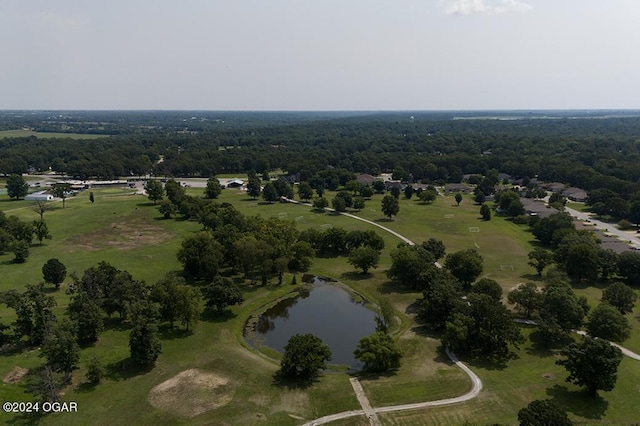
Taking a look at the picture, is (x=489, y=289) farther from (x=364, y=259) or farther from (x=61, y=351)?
(x=61, y=351)

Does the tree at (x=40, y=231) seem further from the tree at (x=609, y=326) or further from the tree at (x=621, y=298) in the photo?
the tree at (x=621, y=298)

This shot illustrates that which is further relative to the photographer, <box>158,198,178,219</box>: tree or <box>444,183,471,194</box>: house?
<box>444,183,471,194</box>: house

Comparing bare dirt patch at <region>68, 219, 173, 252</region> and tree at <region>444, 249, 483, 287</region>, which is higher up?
tree at <region>444, 249, 483, 287</region>

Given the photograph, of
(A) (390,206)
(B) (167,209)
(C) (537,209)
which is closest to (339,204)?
(A) (390,206)

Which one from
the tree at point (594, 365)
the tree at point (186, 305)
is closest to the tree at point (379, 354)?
the tree at point (594, 365)

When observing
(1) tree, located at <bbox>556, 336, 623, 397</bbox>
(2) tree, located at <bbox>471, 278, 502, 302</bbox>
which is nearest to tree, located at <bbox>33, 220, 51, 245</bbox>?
(2) tree, located at <bbox>471, 278, 502, 302</bbox>

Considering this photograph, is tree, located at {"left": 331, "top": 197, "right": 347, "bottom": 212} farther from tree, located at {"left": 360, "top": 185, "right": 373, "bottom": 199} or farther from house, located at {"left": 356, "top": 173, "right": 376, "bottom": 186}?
house, located at {"left": 356, "top": 173, "right": 376, "bottom": 186}
